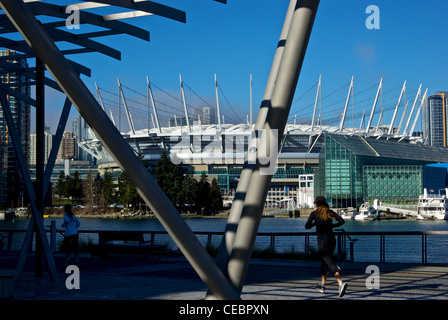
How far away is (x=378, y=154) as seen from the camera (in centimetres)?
9350

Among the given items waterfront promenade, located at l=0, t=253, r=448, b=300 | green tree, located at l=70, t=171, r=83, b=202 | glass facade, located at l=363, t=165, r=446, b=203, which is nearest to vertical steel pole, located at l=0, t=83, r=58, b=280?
waterfront promenade, located at l=0, t=253, r=448, b=300

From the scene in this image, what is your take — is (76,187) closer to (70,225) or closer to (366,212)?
(366,212)

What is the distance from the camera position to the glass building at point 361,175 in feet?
296

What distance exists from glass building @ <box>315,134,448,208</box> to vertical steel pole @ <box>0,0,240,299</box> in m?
87.4

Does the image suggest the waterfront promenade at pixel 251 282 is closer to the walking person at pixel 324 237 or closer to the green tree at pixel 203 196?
the walking person at pixel 324 237

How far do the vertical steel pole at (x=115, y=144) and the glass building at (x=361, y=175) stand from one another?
87430 mm

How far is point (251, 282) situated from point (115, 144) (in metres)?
5.98

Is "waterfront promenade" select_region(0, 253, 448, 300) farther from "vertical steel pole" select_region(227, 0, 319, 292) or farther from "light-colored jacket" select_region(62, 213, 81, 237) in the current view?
"vertical steel pole" select_region(227, 0, 319, 292)

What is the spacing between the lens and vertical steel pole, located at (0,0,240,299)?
3846 mm

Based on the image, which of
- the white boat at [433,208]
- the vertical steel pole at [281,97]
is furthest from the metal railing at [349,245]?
the white boat at [433,208]

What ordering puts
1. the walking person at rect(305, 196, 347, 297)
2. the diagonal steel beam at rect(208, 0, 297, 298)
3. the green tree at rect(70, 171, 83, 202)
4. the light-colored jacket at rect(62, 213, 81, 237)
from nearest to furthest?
the diagonal steel beam at rect(208, 0, 297, 298) < the walking person at rect(305, 196, 347, 297) < the light-colored jacket at rect(62, 213, 81, 237) < the green tree at rect(70, 171, 83, 202)
